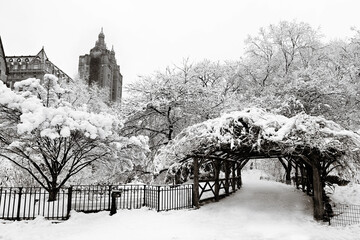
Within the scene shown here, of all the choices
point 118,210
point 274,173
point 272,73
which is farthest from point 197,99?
point 274,173

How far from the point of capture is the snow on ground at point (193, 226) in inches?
347

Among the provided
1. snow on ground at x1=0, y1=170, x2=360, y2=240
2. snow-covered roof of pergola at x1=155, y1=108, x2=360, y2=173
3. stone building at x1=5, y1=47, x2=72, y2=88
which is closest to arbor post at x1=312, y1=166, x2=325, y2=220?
snow on ground at x1=0, y1=170, x2=360, y2=240

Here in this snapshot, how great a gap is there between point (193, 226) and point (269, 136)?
172 inches

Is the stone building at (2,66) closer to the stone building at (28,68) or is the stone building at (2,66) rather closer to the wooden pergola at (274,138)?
the stone building at (28,68)

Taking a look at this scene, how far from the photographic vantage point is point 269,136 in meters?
10.9

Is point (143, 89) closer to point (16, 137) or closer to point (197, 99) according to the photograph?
point (197, 99)

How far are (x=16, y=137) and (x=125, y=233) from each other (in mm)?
Result: 6588

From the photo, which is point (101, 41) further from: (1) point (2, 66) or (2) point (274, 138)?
(2) point (274, 138)

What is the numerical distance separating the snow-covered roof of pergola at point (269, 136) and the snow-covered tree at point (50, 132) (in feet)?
9.35

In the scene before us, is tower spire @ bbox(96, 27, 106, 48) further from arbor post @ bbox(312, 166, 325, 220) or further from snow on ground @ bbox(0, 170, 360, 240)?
arbor post @ bbox(312, 166, 325, 220)

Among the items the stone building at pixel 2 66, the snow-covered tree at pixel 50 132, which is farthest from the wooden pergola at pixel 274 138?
the stone building at pixel 2 66

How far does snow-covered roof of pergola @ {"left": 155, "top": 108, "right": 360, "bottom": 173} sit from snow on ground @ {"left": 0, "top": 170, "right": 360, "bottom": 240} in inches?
103

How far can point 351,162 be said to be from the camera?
11180 millimetres

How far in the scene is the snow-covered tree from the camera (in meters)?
10.7
